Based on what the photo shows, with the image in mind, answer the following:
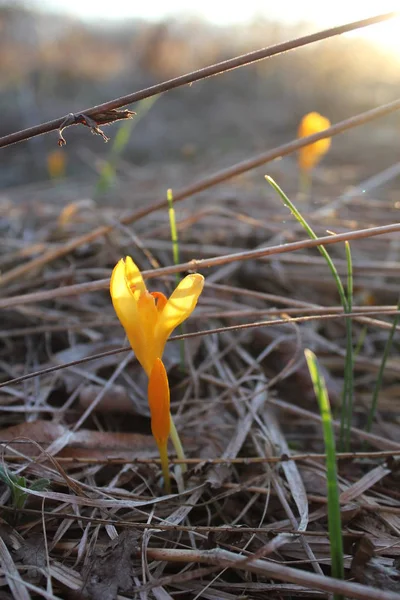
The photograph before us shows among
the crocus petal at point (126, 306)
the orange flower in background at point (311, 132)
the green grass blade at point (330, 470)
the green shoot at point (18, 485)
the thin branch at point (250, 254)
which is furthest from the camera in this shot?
the orange flower in background at point (311, 132)

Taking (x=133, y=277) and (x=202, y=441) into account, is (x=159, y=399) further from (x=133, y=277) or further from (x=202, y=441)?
(x=202, y=441)

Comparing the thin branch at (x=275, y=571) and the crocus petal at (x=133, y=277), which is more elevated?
the crocus petal at (x=133, y=277)

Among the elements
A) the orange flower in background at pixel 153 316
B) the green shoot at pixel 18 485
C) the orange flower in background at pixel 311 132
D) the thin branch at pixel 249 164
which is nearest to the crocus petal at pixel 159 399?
the orange flower in background at pixel 153 316

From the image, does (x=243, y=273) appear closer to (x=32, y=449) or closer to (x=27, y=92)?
(x=32, y=449)

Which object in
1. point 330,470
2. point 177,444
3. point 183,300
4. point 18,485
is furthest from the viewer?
point 177,444

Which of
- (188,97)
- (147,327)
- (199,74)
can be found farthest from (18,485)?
(188,97)

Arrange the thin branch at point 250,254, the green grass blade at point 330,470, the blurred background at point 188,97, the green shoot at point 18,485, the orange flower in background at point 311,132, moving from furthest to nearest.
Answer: the blurred background at point 188,97 < the orange flower in background at point 311,132 < the thin branch at point 250,254 < the green shoot at point 18,485 < the green grass blade at point 330,470

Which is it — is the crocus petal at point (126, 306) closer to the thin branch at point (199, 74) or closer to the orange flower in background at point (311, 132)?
the thin branch at point (199, 74)

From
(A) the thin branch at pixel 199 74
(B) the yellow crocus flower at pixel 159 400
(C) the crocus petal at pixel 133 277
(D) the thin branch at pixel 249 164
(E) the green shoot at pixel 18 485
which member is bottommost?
(E) the green shoot at pixel 18 485
